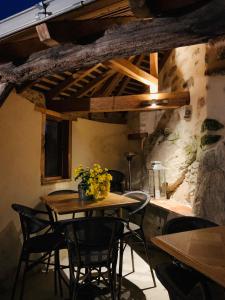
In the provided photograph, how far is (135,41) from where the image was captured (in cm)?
131

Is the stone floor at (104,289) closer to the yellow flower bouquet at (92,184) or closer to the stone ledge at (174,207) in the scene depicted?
the stone ledge at (174,207)

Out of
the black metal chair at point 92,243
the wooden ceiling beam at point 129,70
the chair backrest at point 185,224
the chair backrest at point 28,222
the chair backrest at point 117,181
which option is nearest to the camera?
the chair backrest at point 185,224

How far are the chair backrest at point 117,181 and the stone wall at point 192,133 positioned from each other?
363 mm

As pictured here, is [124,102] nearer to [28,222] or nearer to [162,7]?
[28,222]

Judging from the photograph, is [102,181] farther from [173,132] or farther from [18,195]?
[173,132]

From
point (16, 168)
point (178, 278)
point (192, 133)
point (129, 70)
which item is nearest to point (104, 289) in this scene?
point (178, 278)

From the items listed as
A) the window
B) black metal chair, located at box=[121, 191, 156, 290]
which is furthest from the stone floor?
the window

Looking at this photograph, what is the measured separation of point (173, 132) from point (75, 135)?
5.45ft

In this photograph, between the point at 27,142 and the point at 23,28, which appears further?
the point at 27,142

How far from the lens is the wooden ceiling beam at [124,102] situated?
3609 mm

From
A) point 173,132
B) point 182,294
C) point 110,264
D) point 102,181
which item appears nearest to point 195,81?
point 173,132

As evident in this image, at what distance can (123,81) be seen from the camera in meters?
4.77

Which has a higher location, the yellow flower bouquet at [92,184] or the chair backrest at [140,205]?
the yellow flower bouquet at [92,184]

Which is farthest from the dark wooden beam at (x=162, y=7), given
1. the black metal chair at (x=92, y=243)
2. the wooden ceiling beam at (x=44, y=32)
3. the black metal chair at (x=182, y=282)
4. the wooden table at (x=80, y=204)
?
Result: the wooden table at (x=80, y=204)
